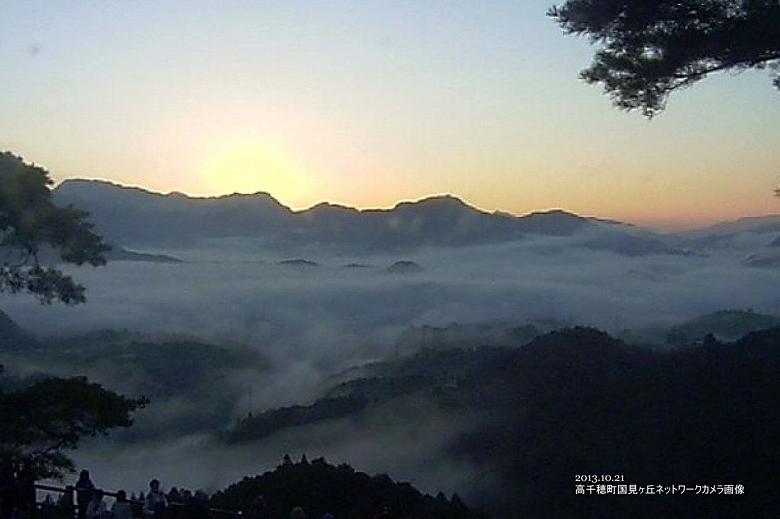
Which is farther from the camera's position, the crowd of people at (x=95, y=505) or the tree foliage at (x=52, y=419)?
the tree foliage at (x=52, y=419)

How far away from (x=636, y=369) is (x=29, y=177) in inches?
2029

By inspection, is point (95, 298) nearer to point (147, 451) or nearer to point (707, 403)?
point (147, 451)

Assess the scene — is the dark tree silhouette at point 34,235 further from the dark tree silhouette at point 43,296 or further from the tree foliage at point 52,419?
the tree foliage at point 52,419

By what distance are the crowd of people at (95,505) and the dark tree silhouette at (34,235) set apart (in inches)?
79.0

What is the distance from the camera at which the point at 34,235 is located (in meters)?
10.5

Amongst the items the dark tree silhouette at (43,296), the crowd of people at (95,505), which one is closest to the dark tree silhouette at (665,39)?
the crowd of people at (95,505)

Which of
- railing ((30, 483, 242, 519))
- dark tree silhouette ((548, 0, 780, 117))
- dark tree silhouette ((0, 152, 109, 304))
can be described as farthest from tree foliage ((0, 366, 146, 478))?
dark tree silhouette ((548, 0, 780, 117))

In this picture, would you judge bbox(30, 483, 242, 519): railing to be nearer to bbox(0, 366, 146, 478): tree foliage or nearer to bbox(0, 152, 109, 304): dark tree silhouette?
bbox(0, 366, 146, 478): tree foliage

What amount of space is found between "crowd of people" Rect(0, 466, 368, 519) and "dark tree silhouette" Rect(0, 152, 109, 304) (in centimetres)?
201

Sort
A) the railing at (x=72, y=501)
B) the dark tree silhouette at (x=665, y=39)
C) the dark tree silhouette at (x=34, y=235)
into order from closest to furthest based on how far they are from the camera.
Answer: the dark tree silhouette at (x=665, y=39), the railing at (x=72, y=501), the dark tree silhouette at (x=34, y=235)

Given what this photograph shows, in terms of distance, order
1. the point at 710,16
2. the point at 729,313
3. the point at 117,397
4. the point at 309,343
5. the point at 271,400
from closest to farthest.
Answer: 1. the point at 710,16
2. the point at 117,397
3. the point at 271,400
4. the point at 729,313
5. the point at 309,343

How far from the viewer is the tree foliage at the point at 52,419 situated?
979cm

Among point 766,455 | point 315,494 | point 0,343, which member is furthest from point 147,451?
point 766,455

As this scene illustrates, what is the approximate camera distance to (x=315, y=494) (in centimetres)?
3356
